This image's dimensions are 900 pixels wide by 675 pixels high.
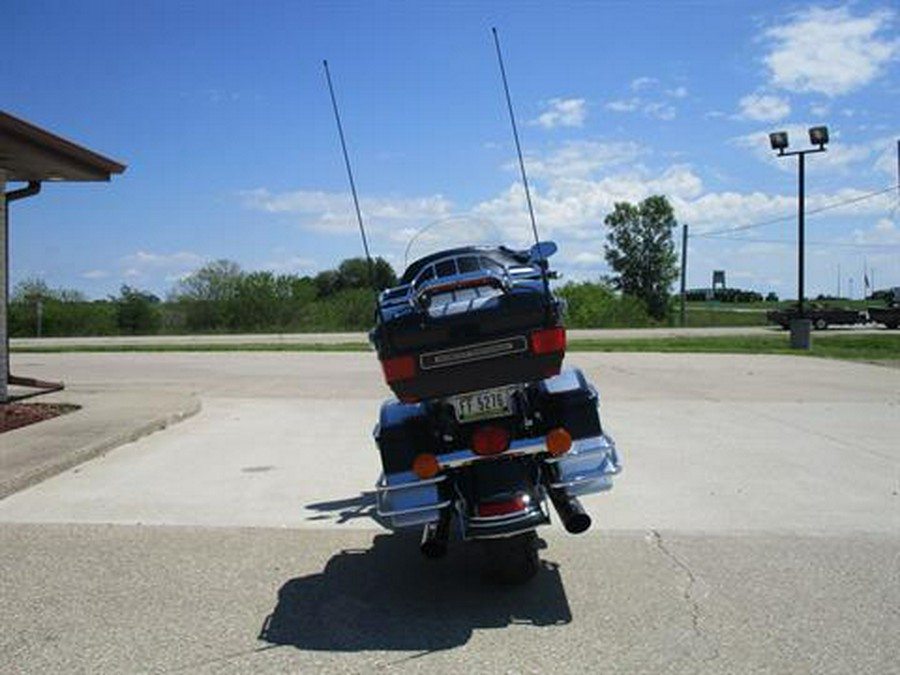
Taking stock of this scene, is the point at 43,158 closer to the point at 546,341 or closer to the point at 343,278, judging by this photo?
the point at 546,341

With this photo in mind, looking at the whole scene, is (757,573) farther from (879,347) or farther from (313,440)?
(879,347)

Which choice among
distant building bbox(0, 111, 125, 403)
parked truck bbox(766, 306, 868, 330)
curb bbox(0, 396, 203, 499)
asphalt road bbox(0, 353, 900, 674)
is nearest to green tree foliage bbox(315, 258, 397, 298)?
parked truck bbox(766, 306, 868, 330)

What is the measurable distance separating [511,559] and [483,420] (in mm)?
761

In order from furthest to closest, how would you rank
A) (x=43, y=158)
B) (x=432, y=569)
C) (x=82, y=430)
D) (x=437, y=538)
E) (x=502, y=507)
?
(x=43, y=158) → (x=82, y=430) → (x=432, y=569) → (x=437, y=538) → (x=502, y=507)

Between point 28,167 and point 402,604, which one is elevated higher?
point 28,167

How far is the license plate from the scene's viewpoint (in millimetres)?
4914

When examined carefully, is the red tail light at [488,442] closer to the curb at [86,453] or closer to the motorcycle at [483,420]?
the motorcycle at [483,420]

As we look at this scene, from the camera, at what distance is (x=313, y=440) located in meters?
10.6

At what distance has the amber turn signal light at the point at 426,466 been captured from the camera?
4707 millimetres

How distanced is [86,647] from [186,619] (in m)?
0.52

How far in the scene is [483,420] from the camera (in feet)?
16.2

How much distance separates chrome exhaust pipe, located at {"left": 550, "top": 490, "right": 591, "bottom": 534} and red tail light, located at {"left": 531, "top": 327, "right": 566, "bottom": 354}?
2.54 feet

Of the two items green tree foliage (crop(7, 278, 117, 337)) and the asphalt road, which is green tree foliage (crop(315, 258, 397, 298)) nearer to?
green tree foliage (crop(7, 278, 117, 337))

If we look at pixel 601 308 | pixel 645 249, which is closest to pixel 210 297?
pixel 601 308
